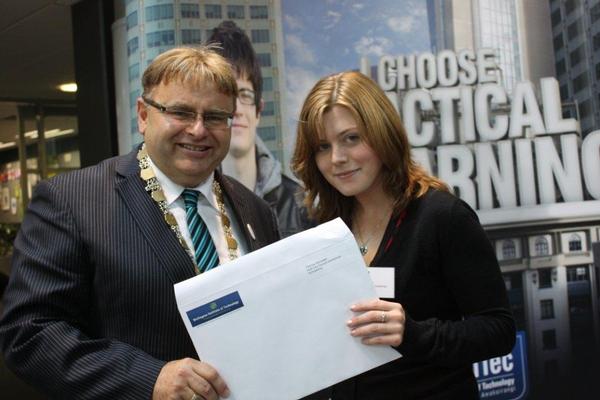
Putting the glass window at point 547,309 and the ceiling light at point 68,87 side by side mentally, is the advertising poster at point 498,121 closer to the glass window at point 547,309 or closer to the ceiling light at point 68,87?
the glass window at point 547,309

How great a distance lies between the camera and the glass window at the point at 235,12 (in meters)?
3.45

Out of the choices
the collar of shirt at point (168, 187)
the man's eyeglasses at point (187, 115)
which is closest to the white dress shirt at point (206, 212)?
the collar of shirt at point (168, 187)

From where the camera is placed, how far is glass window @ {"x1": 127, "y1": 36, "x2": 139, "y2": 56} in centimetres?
357

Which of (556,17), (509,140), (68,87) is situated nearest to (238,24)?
(509,140)

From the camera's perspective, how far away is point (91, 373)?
4.32ft

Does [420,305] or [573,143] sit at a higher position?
[573,143]

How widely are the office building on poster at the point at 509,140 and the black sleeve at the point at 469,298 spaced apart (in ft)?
6.23

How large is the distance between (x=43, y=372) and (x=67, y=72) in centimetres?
543

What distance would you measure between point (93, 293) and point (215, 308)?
12.8 inches

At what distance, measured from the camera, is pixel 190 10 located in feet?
11.3

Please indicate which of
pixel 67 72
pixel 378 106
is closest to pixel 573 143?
pixel 378 106

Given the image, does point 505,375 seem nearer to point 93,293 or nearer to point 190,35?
point 190,35

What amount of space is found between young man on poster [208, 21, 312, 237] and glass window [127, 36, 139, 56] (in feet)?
1.50

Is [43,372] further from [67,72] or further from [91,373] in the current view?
[67,72]
